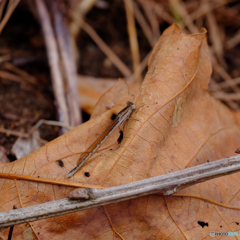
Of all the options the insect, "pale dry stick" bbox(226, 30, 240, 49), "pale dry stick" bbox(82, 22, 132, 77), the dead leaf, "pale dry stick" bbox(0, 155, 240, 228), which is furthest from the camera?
"pale dry stick" bbox(226, 30, 240, 49)

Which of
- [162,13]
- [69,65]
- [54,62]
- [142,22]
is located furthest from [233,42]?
[54,62]

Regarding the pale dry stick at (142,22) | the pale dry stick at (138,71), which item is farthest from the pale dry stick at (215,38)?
the pale dry stick at (138,71)

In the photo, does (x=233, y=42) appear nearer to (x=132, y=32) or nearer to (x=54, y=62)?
(x=132, y=32)

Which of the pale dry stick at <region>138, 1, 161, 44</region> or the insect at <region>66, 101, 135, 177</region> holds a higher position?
the pale dry stick at <region>138, 1, 161, 44</region>

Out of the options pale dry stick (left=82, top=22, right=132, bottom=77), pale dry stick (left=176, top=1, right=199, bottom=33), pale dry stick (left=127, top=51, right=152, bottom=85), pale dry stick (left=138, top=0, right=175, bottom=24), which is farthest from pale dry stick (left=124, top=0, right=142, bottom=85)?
pale dry stick (left=176, top=1, right=199, bottom=33)

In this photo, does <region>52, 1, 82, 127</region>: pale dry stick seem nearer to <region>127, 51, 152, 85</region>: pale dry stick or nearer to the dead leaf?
the dead leaf

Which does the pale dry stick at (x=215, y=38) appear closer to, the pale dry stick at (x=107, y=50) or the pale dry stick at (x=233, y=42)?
the pale dry stick at (x=233, y=42)

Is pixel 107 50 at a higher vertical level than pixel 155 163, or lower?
higher
